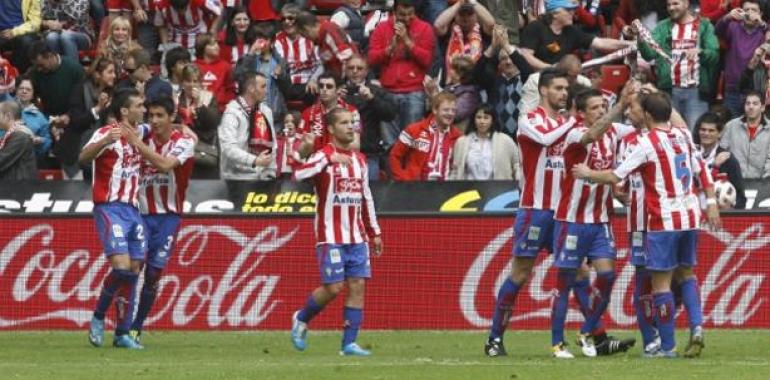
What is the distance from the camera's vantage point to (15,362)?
16.2 m

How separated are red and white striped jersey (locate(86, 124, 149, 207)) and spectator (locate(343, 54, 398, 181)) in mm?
4907

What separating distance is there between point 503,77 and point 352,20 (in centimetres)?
231

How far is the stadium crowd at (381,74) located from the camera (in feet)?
71.1

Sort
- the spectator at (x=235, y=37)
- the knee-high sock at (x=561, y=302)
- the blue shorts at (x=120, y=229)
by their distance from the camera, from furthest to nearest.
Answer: the spectator at (x=235, y=37) → the blue shorts at (x=120, y=229) → the knee-high sock at (x=561, y=302)

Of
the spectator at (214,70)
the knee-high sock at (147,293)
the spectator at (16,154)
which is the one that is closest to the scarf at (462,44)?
the spectator at (214,70)

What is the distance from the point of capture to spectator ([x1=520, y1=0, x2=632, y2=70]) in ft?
76.5

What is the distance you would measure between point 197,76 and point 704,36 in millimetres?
5828

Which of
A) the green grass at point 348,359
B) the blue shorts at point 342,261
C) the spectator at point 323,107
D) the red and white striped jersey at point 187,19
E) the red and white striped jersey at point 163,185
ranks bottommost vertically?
the green grass at point 348,359

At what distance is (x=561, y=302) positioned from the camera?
53.0ft

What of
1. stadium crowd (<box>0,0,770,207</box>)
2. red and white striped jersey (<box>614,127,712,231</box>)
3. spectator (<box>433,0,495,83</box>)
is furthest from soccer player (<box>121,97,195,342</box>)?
spectator (<box>433,0,495,83</box>)

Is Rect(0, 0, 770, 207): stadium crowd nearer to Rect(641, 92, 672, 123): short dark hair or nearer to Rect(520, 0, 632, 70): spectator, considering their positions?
Rect(520, 0, 632, 70): spectator

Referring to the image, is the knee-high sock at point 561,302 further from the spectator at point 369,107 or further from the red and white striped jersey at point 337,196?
the spectator at point 369,107

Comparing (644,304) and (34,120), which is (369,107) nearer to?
(34,120)

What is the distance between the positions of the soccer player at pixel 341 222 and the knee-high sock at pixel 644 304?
2.27 metres
